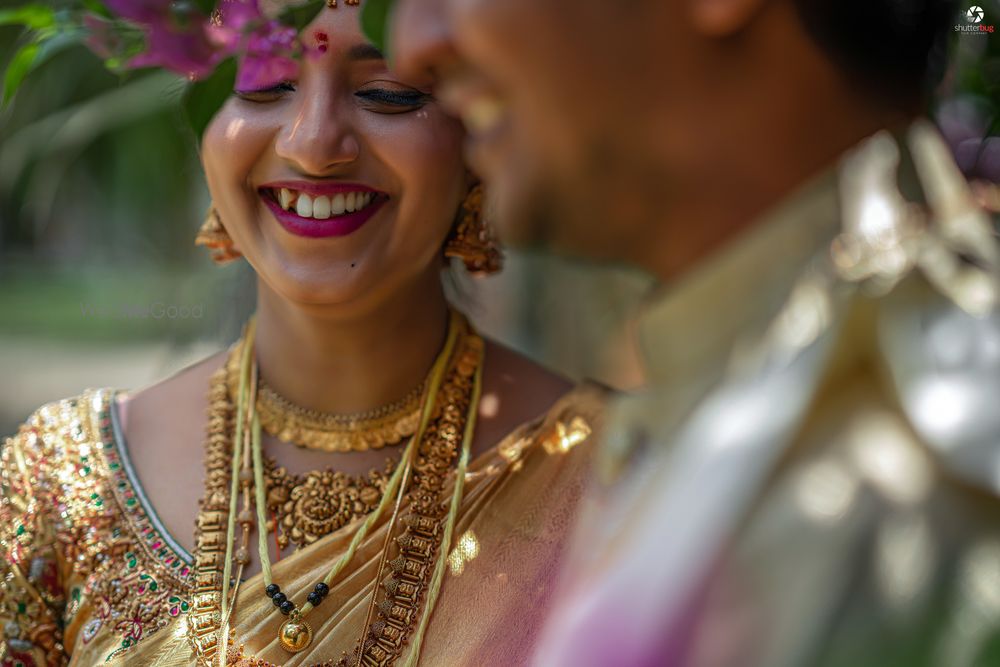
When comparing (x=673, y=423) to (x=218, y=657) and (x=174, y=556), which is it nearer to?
(x=218, y=657)

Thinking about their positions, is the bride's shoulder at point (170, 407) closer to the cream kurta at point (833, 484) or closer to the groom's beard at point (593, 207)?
the groom's beard at point (593, 207)

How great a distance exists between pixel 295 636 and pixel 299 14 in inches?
34.7

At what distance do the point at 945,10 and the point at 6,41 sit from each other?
29.4ft

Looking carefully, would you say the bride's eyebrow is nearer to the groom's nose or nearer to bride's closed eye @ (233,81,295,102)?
bride's closed eye @ (233,81,295,102)

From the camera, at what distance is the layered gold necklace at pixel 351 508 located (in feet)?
5.51

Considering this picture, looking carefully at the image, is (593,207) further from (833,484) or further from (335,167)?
(335,167)

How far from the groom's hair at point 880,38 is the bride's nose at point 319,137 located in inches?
35.0

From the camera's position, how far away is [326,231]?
5.56 feet

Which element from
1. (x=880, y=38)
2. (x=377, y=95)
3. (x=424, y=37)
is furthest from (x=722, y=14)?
(x=377, y=95)

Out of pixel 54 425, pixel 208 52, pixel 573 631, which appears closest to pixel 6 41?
pixel 54 425

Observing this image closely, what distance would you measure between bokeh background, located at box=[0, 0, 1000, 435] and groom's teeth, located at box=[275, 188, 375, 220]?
0.29 m

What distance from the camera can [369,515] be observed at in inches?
71.0

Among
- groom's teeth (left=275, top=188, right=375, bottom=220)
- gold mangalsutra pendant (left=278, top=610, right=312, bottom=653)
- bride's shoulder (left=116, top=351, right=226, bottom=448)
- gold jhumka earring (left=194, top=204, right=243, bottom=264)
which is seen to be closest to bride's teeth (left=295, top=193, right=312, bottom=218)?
groom's teeth (left=275, top=188, right=375, bottom=220)

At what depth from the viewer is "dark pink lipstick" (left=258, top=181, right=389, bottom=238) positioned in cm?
168
